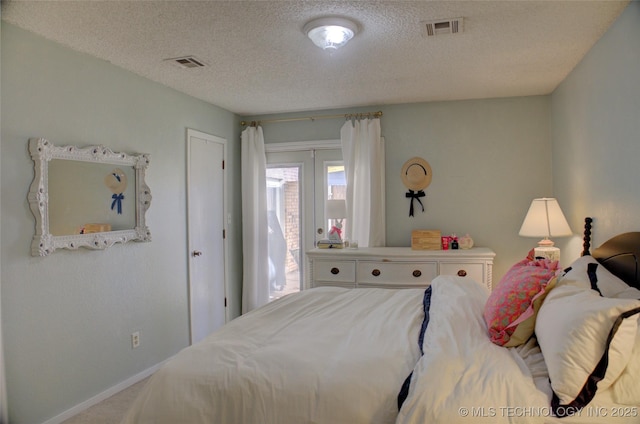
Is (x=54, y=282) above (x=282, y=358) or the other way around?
above

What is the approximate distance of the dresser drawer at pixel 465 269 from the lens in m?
3.70

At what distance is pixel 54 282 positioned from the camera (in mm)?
2604

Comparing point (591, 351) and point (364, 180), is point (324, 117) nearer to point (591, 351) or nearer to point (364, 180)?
point (364, 180)

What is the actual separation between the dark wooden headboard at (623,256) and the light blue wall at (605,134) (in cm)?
9

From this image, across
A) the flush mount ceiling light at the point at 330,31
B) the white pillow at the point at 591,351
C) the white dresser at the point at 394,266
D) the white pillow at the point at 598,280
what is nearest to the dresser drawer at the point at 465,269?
the white dresser at the point at 394,266

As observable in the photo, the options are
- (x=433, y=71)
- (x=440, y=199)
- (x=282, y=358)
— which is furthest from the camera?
(x=440, y=199)

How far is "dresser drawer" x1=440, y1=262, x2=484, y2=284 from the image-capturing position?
370 centimetres

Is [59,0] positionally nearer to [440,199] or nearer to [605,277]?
[605,277]

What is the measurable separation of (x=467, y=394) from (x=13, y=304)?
8.10ft

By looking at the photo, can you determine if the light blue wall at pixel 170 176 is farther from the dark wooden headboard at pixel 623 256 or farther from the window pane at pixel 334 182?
the window pane at pixel 334 182

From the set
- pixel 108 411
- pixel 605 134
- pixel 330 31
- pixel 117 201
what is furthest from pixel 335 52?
pixel 108 411

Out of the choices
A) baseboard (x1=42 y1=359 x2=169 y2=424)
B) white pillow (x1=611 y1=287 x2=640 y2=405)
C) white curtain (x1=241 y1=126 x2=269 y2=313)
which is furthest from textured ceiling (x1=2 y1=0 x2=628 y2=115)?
baseboard (x1=42 y1=359 x2=169 y2=424)

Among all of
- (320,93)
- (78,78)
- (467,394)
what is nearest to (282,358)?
(467,394)

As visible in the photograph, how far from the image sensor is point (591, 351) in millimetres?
1337
